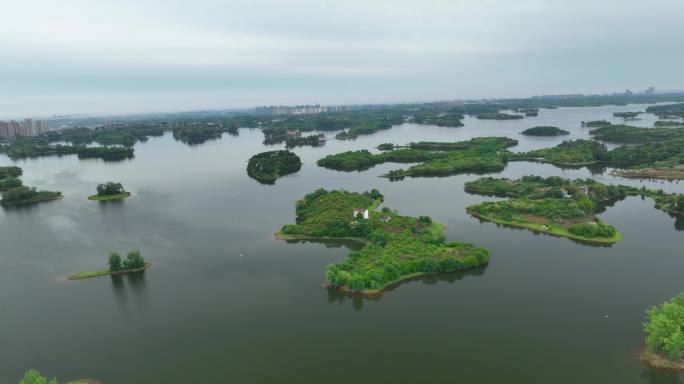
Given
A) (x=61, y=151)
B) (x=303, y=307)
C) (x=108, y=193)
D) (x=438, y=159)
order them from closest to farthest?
(x=303, y=307), (x=108, y=193), (x=438, y=159), (x=61, y=151)

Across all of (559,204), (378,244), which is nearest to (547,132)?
(559,204)

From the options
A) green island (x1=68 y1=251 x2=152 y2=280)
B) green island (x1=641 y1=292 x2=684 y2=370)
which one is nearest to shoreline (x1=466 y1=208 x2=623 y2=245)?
green island (x1=641 y1=292 x2=684 y2=370)

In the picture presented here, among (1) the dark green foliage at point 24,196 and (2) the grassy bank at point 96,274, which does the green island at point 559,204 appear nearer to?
(2) the grassy bank at point 96,274

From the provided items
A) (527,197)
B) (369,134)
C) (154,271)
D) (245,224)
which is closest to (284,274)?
(154,271)

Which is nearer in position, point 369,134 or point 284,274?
point 284,274

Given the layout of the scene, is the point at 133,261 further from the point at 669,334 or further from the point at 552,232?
the point at 552,232

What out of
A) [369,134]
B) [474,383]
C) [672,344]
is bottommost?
[474,383]

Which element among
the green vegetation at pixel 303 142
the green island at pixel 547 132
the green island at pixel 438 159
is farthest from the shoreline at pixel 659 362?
the green island at pixel 547 132

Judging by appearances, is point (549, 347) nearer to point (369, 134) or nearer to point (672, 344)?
point (672, 344)
